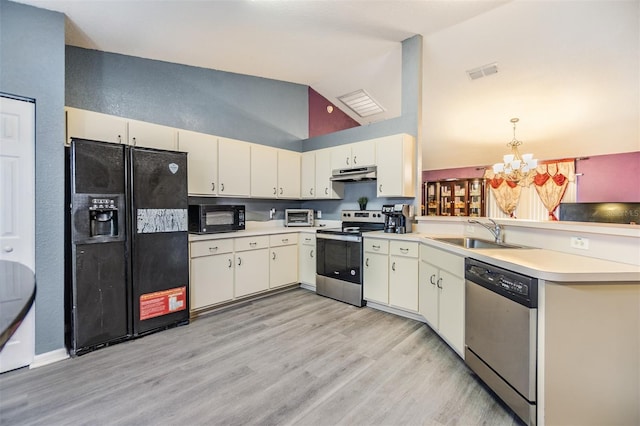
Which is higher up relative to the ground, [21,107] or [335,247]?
[21,107]

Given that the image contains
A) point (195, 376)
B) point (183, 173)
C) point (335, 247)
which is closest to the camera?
point (195, 376)

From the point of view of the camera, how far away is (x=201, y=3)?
2457 millimetres

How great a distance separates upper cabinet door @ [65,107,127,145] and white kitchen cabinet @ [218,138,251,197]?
107 centimetres

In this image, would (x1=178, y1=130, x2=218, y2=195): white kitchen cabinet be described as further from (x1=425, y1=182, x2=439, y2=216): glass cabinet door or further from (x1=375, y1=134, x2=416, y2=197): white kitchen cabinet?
(x1=425, y1=182, x2=439, y2=216): glass cabinet door

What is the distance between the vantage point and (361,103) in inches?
223

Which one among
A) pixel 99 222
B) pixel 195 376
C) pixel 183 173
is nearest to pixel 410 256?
pixel 195 376

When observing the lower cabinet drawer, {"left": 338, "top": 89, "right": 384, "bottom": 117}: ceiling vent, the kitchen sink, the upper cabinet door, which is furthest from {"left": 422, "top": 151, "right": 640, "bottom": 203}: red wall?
the upper cabinet door

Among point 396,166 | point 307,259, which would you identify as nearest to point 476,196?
point 396,166

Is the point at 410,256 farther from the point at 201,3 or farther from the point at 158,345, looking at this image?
Result: the point at 201,3

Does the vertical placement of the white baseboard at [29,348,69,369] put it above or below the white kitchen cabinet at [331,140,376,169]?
below

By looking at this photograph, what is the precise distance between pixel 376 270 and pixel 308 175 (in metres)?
2.02

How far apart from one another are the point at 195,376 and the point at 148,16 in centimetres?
309

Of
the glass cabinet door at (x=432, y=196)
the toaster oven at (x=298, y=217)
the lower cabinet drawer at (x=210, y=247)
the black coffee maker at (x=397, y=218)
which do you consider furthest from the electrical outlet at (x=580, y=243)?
the glass cabinet door at (x=432, y=196)

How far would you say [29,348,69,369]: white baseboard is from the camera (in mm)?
2166
